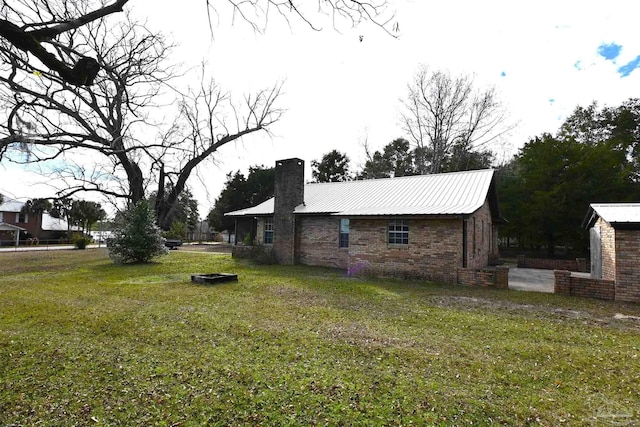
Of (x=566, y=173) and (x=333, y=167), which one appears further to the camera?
(x=333, y=167)

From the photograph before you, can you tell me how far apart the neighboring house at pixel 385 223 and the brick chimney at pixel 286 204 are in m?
0.06

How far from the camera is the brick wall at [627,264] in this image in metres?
9.45

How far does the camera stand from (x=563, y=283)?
10.7 metres

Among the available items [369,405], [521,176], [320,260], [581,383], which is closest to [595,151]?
[521,176]

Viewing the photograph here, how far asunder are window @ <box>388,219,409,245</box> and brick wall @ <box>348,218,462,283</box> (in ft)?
0.61

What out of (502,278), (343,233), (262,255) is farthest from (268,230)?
(502,278)

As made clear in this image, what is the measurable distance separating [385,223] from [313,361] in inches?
388

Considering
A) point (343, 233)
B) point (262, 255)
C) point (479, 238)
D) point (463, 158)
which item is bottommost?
point (262, 255)

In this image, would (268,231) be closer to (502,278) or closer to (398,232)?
(398,232)

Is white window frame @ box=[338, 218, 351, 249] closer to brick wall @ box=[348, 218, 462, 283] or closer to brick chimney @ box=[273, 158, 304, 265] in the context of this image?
brick wall @ box=[348, 218, 462, 283]

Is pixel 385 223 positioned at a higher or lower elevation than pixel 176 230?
higher

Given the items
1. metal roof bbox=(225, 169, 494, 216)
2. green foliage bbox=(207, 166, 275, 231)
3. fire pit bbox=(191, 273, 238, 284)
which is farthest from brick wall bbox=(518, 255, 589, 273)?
green foliage bbox=(207, 166, 275, 231)

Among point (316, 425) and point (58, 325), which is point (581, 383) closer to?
point (316, 425)

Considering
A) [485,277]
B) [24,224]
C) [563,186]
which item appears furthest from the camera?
[24,224]
